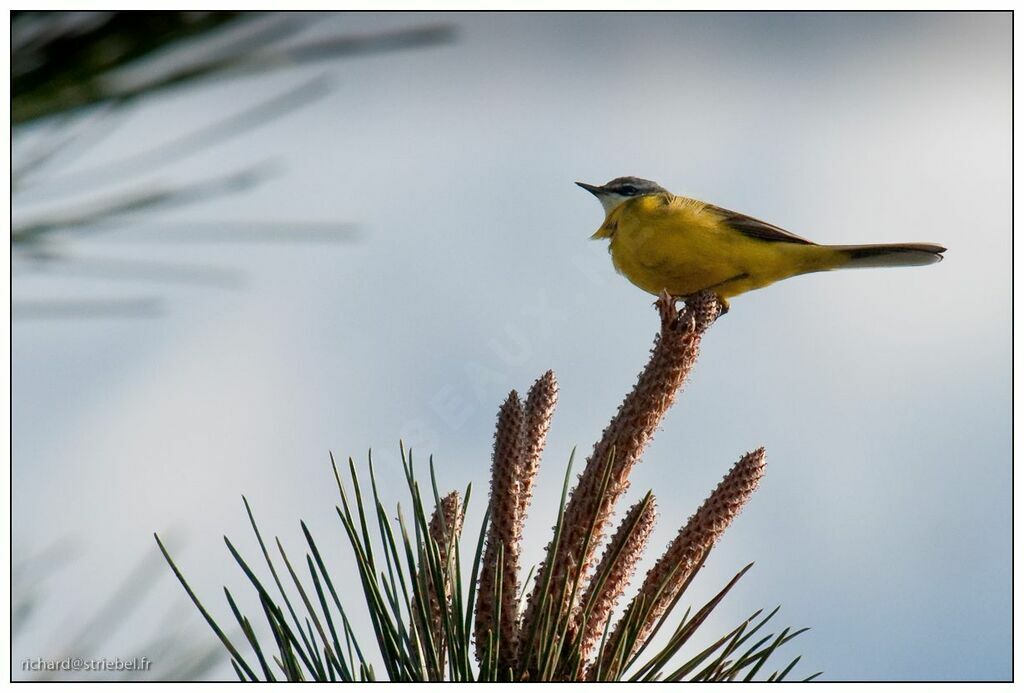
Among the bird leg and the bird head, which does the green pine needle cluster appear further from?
the bird head

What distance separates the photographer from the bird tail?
6.14 ft

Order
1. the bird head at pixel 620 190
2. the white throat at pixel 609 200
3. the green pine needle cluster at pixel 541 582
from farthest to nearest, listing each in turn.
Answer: the white throat at pixel 609 200, the bird head at pixel 620 190, the green pine needle cluster at pixel 541 582

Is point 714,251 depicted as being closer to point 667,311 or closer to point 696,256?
point 696,256

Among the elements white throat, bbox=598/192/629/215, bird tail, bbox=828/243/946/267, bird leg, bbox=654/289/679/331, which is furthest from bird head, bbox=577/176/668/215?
bird leg, bbox=654/289/679/331

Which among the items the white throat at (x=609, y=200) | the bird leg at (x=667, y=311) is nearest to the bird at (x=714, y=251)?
the white throat at (x=609, y=200)

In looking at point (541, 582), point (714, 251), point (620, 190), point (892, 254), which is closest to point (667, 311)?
point (541, 582)

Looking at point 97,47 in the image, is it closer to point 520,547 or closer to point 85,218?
point 85,218

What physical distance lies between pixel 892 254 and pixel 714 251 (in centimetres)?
36

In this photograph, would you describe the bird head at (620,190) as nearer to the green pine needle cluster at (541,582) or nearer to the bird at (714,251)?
the bird at (714,251)

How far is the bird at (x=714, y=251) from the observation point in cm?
178

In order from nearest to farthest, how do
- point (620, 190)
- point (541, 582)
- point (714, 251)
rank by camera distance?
1. point (541, 582)
2. point (714, 251)
3. point (620, 190)

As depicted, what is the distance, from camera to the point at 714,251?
1798 millimetres
